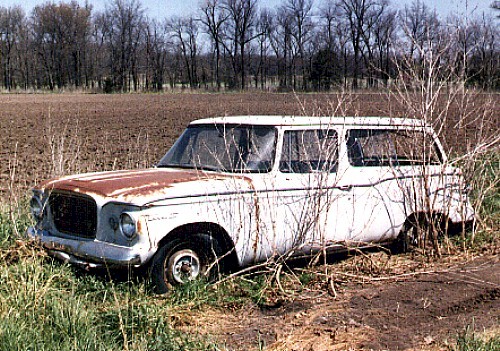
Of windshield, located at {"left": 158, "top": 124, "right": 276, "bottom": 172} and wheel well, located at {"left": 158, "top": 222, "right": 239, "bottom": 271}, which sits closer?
wheel well, located at {"left": 158, "top": 222, "right": 239, "bottom": 271}

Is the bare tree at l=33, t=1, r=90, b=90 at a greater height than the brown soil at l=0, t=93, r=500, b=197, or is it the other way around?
the bare tree at l=33, t=1, r=90, b=90

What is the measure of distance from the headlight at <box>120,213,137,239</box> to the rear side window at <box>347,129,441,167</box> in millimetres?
2406

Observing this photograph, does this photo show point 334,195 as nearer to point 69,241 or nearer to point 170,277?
point 170,277

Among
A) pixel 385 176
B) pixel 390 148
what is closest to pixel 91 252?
pixel 385 176

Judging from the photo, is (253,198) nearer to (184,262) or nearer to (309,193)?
(309,193)

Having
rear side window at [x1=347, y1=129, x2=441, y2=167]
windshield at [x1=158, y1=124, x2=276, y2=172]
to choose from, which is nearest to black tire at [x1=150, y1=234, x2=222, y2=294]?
windshield at [x1=158, y1=124, x2=276, y2=172]

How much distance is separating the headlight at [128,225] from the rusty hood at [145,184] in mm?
136

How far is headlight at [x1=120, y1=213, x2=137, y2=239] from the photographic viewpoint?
18.0 ft

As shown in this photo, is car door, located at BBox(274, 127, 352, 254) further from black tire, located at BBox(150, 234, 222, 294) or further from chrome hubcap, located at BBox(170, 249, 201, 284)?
chrome hubcap, located at BBox(170, 249, 201, 284)

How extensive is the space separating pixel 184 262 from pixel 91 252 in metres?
0.78

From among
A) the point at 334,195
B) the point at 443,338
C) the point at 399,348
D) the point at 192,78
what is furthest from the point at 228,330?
the point at 192,78

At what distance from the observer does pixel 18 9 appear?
92.7 meters

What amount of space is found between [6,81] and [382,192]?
90734 mm

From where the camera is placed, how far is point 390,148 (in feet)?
23.6
